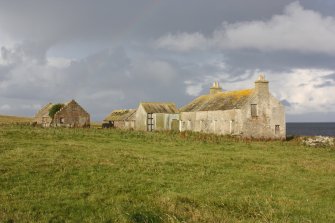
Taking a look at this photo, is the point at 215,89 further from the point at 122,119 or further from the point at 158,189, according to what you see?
the point at 158,189

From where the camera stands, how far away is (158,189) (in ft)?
49.9

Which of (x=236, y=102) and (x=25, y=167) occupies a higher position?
(x=236, y=102)

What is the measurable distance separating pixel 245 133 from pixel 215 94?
1261 centimetres

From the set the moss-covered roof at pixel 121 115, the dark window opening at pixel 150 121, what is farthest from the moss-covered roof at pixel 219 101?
the moss-covered roof at pixel 121 115

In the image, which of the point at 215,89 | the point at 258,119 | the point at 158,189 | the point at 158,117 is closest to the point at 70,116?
the point at 158,117

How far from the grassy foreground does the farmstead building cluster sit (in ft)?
78.7

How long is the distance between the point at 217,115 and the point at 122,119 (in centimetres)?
2987

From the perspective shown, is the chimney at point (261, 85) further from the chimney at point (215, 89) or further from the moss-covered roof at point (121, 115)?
the moss-covered roof at point (121, 115)

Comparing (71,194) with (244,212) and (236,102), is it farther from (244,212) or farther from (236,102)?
(236,102)

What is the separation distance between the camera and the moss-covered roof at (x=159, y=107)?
64500mm

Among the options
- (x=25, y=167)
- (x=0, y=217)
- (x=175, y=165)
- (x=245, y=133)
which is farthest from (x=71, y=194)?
(x=245, y=133)

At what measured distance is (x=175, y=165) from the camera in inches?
825

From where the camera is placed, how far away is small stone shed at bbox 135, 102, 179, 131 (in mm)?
63750

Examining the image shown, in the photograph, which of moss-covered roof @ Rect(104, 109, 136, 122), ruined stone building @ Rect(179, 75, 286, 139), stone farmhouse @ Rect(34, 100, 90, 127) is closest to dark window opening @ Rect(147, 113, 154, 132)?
moss-covered roof @ Rect(104, 109, 136, 122)
